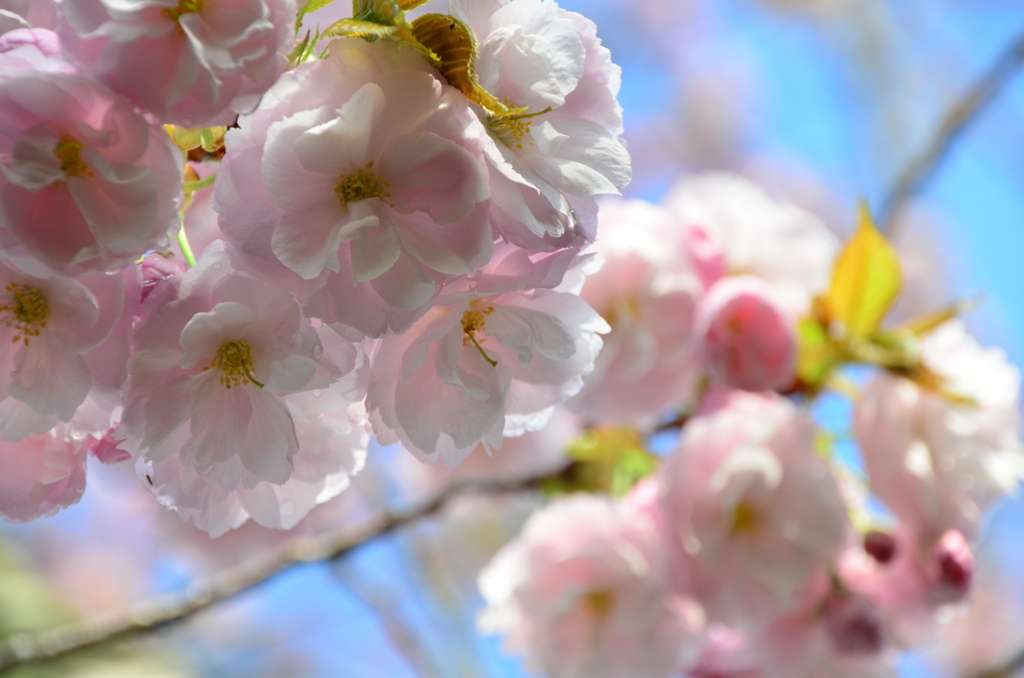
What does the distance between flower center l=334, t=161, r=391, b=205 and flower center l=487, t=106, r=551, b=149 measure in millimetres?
51

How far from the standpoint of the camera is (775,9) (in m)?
3.29

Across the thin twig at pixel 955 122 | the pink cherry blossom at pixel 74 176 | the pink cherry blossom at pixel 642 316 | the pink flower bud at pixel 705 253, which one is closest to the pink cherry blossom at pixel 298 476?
the pink cherry blossom at pixel 74 176

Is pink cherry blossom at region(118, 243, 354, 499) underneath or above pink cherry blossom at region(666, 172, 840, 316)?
above

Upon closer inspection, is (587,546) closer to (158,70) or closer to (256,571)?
(256,571)

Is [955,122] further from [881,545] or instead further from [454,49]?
[454,49]

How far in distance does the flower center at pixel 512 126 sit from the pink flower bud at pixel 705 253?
58 cm

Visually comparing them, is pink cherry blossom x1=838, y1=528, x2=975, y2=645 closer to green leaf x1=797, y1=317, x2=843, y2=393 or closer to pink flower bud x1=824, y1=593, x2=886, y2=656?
pink flower bud x1=824, y1=593, x2=886, y2=656

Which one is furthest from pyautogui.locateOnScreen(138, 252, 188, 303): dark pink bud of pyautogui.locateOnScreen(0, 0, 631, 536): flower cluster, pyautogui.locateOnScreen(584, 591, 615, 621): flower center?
pyautogui.locateOnScreen(584, 591, 615, 621): flower center

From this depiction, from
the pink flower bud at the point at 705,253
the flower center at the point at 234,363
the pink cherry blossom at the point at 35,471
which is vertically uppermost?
the flower center at the point at 234,363

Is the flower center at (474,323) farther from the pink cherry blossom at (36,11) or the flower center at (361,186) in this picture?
the pink cherry blossom at (36,11)

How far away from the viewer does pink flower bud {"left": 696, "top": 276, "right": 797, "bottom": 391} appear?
768 millimetres

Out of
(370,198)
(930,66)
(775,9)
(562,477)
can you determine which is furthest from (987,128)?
(370,198)

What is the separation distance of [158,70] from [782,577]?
0.71 metres

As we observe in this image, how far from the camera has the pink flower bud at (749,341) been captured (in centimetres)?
77
